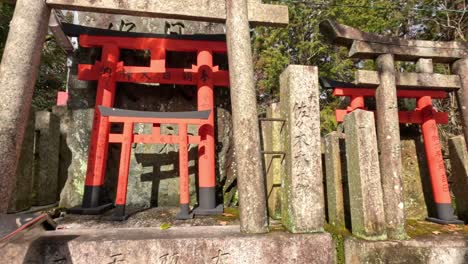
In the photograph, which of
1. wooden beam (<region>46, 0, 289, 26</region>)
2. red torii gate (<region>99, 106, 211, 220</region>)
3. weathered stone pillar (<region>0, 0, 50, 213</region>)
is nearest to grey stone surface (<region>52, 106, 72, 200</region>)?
red torii gate (<region>99, 106, 211, 220</region>)

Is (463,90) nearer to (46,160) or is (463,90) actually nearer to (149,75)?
(149,75)

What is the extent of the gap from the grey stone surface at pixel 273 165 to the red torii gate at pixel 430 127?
2249 millimetres

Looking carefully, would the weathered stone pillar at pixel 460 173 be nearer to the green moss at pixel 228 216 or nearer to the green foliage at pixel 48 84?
the green moss at pixel 228 216

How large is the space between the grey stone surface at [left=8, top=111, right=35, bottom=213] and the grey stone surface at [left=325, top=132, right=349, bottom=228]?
16.0 ft

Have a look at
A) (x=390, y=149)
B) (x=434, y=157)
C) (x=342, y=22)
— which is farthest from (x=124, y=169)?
(x=342, y=22)

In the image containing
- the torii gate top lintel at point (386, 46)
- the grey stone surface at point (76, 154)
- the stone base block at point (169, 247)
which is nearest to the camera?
the stone base block at point (169, 247)

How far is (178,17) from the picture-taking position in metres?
3.64

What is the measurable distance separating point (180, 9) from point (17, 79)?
6.66ft

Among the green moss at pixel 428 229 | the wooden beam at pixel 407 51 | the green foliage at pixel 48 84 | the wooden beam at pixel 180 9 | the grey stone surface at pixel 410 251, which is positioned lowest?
the grey stone surface at pixel 410 251

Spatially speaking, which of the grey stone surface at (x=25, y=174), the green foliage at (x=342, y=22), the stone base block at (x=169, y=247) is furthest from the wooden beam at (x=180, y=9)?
the green foliage at (x=342, y=22)

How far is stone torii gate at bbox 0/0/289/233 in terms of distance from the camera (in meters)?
3.04

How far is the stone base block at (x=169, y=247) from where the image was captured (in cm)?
263

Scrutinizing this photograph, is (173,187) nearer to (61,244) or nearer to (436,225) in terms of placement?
(61,244)

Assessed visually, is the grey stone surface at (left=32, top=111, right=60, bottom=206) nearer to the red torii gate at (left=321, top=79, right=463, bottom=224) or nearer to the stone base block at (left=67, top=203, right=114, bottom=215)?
the stone base block at (left=67, top=203, right=114, bottom=215)
